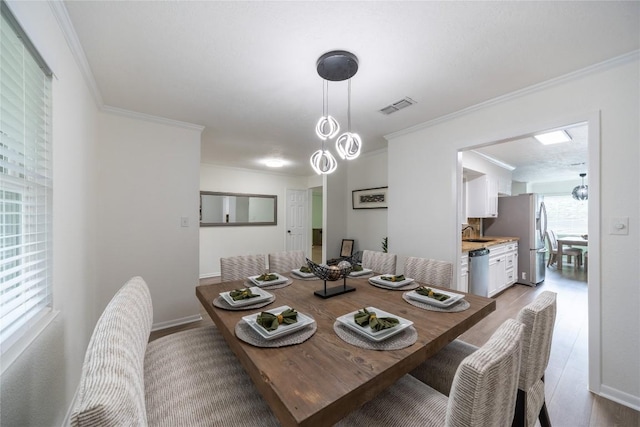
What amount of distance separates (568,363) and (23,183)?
155 inches

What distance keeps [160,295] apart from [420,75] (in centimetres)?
341

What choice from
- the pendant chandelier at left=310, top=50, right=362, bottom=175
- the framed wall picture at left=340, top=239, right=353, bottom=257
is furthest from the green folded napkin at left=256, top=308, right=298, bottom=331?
the framed wall picture at left=340, top=239, right=353, bottom=257

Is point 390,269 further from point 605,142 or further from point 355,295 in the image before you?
point 605,142

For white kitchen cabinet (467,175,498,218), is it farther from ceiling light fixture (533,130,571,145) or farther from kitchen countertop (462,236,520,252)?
ceiling light fixture (533,130,571,145)

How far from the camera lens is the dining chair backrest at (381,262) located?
98.6 inches

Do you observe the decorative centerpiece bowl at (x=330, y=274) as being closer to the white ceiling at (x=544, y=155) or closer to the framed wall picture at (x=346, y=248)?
the white ceiling at (x=544, y=155)

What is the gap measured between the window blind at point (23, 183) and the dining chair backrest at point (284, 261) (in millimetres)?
1561

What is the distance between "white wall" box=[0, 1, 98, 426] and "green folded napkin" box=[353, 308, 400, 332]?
1.32m

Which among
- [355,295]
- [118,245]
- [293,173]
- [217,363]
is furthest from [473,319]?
[293,173]

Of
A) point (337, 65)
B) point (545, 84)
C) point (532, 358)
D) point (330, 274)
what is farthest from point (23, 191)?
point (545, 84)

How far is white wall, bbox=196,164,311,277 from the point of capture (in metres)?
5.25

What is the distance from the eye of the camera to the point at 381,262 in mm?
2561

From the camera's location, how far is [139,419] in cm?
64

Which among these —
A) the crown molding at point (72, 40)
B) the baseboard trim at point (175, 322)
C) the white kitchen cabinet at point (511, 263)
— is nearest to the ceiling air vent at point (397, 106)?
the crown molding at point (72, 40)
